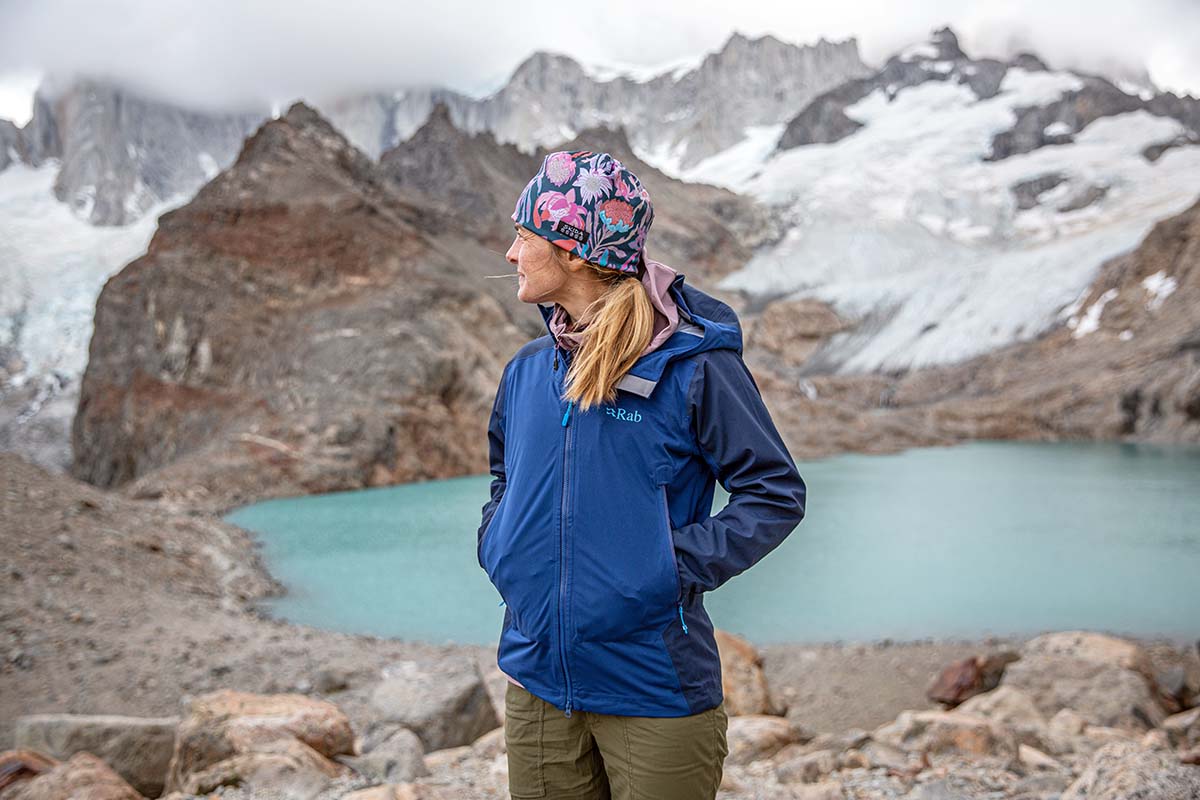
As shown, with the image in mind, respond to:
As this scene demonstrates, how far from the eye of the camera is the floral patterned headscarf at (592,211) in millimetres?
2010

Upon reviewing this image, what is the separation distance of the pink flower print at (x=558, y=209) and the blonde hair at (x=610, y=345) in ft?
0.60

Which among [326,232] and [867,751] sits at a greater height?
[326,232]

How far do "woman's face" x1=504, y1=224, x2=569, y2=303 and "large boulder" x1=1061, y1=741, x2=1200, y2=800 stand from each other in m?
2.75

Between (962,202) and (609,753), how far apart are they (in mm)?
114393

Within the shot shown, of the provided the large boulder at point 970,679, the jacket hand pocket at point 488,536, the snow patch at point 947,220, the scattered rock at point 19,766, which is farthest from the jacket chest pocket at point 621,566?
the snow patch at point 947,220

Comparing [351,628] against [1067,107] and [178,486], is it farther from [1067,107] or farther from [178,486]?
[1067,107]

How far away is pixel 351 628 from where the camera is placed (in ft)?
40.1

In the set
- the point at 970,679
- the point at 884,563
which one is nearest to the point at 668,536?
the point at 970,679

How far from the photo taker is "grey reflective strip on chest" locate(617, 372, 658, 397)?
1.90 metres

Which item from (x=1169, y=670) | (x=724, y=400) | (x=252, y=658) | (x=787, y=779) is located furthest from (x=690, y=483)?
(x=1169, y=670)

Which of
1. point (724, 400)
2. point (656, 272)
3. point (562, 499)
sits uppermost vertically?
point (656, 272)

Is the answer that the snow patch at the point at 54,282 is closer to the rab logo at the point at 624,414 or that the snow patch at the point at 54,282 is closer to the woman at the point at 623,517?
the woman at the point at 623,517

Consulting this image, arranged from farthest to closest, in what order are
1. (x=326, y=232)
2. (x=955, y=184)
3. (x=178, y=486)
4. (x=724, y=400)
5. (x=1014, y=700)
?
(x=955, y=184)
(x=326, y=232)
(x=178, y=486)
(x=1014, y=700)
(x=724, y=400)

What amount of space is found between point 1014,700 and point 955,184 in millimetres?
113642
